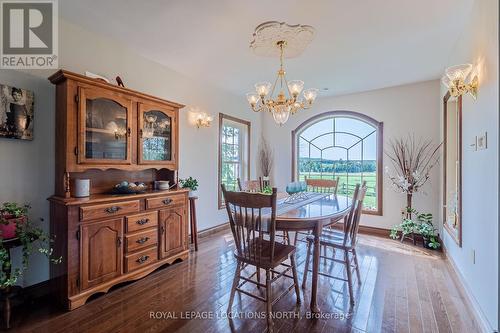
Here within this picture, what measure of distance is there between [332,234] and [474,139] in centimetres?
156

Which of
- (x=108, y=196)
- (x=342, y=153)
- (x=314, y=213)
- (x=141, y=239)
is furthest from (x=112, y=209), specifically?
(x=342, y=153)

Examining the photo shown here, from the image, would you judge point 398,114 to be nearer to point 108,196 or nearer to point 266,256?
point 266,256

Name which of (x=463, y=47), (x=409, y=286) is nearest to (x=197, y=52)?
(x=463, y=47)

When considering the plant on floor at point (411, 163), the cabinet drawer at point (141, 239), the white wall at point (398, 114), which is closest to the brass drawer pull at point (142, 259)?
the cabinet drawer at point (141, 239)

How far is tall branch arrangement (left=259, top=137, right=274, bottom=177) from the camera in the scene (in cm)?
544

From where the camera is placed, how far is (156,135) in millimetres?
2957

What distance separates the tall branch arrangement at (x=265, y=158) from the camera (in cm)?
544

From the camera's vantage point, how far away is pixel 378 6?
81.3 inches

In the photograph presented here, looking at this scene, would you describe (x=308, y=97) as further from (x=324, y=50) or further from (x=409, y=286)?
(x=409, y=286)

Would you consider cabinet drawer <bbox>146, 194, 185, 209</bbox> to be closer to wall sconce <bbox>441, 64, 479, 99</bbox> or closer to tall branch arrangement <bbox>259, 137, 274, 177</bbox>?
tall branch arrangement <bbox>259, 137, 274, 177</bbox>

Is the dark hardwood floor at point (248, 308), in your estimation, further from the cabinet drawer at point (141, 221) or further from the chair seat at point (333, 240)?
the cabinet drawer at point (141, 221)

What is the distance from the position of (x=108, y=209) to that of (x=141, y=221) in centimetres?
38

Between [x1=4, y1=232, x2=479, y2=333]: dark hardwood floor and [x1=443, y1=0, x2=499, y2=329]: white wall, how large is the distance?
328 millimetres

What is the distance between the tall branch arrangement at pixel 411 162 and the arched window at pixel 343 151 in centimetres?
28
